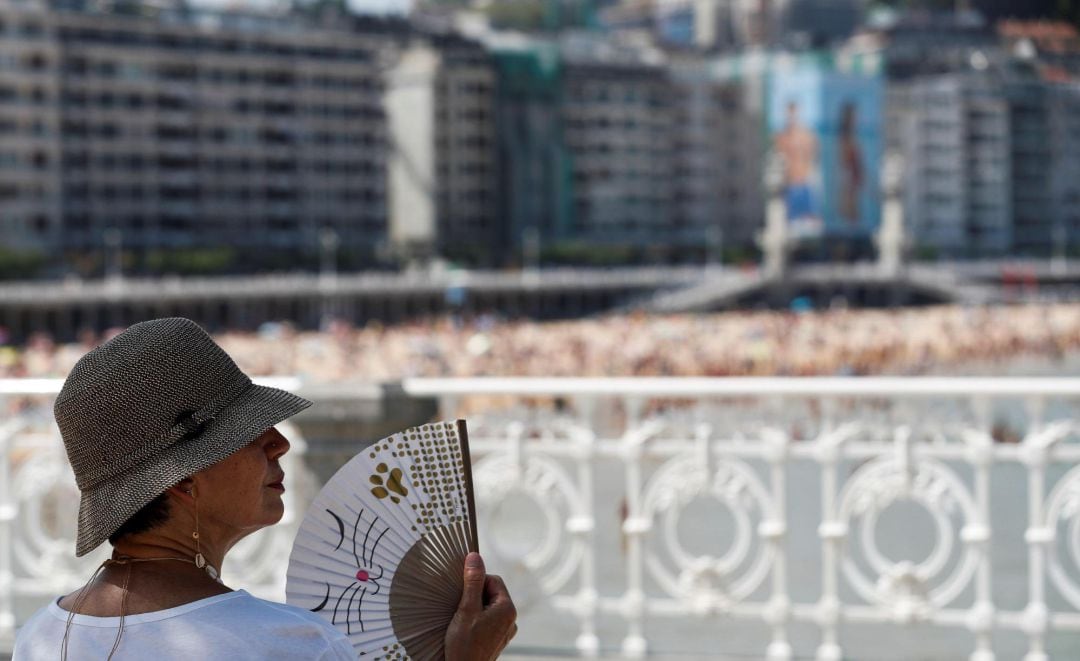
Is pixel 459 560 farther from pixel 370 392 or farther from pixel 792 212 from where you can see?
pixel 792 212

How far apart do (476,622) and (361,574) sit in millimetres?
172

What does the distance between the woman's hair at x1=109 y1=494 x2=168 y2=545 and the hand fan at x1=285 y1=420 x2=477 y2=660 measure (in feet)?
0.70

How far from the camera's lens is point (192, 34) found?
9019 cm

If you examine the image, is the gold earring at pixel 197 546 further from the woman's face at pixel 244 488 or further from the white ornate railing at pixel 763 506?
the white ornate railing at pixel 763 506

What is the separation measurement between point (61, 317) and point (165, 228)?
17.2 meters

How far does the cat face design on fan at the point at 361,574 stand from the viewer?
2203 mm

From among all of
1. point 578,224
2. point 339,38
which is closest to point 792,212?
point 578,224

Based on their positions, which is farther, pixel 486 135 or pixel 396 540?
pixel 486 135

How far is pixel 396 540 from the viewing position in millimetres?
2199

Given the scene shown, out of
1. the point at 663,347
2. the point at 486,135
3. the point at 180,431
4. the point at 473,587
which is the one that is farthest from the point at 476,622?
the point at 486,135

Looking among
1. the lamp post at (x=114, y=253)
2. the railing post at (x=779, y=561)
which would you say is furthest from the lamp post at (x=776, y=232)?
the railing post at (x=779, y=561)

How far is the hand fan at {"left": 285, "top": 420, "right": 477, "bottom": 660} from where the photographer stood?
2.19m

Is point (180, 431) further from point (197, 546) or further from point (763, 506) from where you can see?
point (763, 506)

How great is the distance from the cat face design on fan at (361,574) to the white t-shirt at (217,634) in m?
0.21
